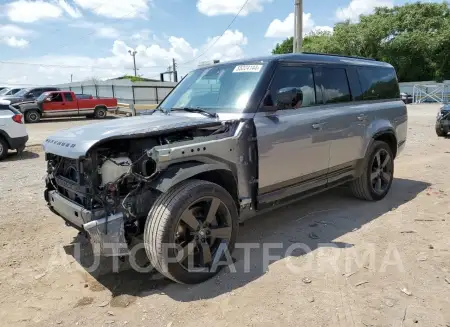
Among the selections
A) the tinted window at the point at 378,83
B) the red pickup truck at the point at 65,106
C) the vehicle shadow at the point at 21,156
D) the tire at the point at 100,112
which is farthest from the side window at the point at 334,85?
the tire at the point at 100,112

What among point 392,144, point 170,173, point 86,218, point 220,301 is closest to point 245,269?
point 220,301

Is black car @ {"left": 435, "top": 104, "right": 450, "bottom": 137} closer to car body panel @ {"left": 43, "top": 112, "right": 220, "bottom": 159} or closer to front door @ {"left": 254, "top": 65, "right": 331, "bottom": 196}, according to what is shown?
front door @ {"left": 254, "top": 65, "right": 331, "bottom": 196}

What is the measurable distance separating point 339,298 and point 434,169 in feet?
18.4

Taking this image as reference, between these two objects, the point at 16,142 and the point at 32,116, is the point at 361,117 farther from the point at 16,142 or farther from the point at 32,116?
the point at 32,116

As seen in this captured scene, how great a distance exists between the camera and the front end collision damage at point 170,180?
10.1 ft

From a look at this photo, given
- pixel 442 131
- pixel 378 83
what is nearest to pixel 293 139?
pixel 378 83

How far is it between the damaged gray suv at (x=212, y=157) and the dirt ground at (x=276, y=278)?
38 centimetres

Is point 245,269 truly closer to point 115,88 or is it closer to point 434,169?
point 434,169

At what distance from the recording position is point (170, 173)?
3.28 metres

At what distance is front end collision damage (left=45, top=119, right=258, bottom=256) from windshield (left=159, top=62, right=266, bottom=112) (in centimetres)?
42

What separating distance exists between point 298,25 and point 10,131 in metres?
10.7

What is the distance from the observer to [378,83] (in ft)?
18.7

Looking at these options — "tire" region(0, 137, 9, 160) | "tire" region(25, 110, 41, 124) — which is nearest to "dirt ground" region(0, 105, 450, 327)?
"tire" region(0, 137, 9, 160)

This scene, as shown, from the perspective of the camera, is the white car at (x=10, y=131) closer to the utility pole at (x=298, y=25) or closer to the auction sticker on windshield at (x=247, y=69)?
the auction sticker on windshield at (x=247, y=69)
